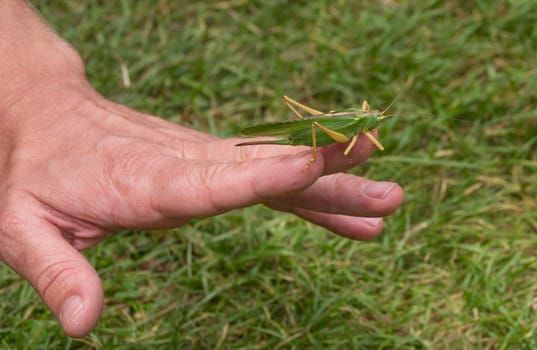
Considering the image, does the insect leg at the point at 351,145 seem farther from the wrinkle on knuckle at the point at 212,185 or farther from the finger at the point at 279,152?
the wrinkle on knuckle at the point at 212,185

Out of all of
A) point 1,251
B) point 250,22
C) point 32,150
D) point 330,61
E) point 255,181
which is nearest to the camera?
point 255,181

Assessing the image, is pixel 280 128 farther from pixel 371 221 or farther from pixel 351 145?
pixel 371 221

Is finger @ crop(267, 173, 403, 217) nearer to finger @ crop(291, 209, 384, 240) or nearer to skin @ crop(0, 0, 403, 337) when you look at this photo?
skin @ crop(0, 0, 403, 337)

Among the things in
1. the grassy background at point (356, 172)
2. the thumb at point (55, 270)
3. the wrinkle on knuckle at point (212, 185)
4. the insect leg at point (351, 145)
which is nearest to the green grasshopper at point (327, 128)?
the insect leg at point (351, 145)

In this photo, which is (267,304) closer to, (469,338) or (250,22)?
(469,338)

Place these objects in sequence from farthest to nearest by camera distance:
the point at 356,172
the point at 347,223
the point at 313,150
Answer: the point at 356,172
the point at 347,223
the point at 313,150

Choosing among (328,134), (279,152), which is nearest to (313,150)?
(328,134)

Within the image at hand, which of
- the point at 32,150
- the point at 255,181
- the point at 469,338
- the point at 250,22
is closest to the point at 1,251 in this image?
the point at 32,150

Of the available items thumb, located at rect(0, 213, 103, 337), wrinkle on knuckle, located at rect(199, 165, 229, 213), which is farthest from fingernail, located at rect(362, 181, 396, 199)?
thumb, located at rect(0, 213, 103, 337)
